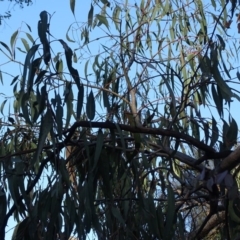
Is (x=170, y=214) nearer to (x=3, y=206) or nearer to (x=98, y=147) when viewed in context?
(x=98, y=147)

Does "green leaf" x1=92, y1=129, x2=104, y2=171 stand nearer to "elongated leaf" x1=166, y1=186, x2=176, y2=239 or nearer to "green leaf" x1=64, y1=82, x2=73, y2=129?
"green leaf" x1=64, y1=82, x2=73, y2=129

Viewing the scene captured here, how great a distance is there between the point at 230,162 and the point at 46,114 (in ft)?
2.11

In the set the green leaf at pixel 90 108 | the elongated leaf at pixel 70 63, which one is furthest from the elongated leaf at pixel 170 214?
the elongated leaf at pixel 70 63

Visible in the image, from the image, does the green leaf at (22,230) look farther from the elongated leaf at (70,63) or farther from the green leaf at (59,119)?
the elongated leaf at (70,63)

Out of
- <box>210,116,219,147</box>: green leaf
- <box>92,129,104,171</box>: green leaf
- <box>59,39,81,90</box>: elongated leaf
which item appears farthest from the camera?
<box>210,116,219,147</box>: green leaf

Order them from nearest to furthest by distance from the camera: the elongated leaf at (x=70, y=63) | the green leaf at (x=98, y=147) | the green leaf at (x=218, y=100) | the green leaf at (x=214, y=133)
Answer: the elongated leaf at (x=70, y=63) → the green leaf at (x=98, y=147) → the green leaf at (x=218, y=100) → the green leaf at (x=214, y=133)

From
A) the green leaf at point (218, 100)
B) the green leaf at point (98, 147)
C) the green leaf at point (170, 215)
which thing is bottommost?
the green leaf at point (170, 215)

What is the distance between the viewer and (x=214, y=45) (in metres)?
2.40

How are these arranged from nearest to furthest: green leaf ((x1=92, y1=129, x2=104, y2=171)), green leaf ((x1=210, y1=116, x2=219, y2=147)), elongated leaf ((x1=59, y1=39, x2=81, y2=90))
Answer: elongated leaf ((x1=59, y1=39, x2=81, y2=90))
green leaf ((x1=92, y1=129, x2=104, y2=171))
green leaf ((x1=210, y1=116, x2=219, y2=147))

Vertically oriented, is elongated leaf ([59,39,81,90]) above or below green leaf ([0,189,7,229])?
above

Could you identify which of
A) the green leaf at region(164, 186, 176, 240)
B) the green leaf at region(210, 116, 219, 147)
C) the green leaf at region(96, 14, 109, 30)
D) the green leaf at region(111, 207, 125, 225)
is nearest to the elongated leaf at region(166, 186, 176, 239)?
the green leaf at region(164, 186, 176, 240)

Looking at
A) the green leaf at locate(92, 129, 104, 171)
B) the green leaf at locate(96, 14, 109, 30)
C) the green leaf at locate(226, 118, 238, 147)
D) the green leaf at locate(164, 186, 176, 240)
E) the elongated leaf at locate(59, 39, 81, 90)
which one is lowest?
the green leaf at locate(164, 186, 176, 240)

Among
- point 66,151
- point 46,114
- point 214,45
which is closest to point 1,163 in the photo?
point 66,151

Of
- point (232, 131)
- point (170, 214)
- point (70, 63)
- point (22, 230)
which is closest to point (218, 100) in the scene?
point (232, 131)
